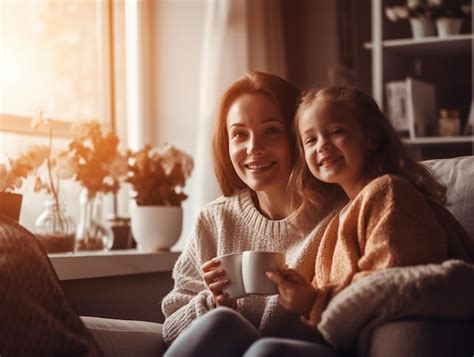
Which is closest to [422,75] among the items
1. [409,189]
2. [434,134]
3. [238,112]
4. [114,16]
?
[434,134]

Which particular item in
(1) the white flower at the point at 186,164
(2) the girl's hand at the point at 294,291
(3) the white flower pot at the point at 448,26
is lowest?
(2) the girl's hand at the point at 294,291

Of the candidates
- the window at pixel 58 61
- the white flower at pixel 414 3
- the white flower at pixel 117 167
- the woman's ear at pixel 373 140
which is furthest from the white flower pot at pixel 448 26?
the woman's ear at pixel 373 140

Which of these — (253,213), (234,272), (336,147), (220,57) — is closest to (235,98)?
(253,213)

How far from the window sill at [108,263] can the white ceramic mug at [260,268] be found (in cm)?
78

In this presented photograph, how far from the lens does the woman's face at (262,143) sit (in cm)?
194

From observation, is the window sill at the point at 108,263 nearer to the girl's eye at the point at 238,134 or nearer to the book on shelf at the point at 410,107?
the girl's eye at the point at 238,134

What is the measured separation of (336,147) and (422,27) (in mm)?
2163

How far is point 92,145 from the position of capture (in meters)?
2.63

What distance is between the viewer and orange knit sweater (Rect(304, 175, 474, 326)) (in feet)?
4.96

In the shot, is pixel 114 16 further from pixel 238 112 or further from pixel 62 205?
pixel 238 112

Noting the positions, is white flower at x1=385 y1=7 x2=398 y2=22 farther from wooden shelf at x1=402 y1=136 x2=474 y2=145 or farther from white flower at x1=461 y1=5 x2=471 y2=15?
wooden shelf at x1=402 y1=136 x2=474 y2=145

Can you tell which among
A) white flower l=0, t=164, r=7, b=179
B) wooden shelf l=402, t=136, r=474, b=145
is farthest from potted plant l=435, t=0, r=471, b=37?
white flower l=0, t=164, r=7, b=179

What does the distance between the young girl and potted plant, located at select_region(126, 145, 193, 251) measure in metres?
0.89

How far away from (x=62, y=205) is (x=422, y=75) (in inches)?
83.1
